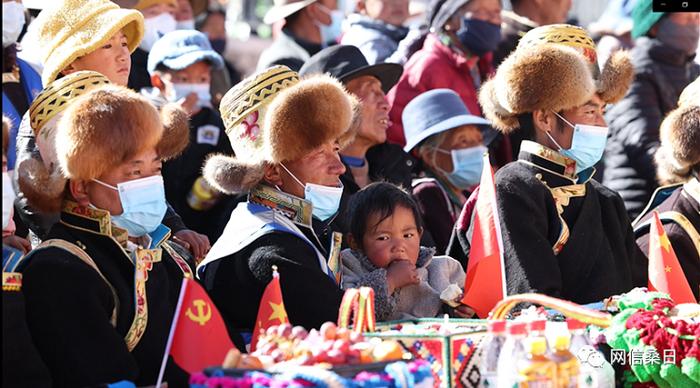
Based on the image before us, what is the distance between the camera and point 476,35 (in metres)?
8.10

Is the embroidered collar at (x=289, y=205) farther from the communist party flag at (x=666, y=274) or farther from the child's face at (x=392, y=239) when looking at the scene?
the communist party flag at (x=666, y=274)

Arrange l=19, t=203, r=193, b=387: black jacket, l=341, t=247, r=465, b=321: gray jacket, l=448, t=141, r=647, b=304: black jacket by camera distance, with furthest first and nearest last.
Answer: l=448, t=141, r=647, b=304: black jacket → l=341, t=247, r=465, b=321: gray jacket → l=19, t=203, r=193, b=387: black jacket

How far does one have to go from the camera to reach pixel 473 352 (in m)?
4.12

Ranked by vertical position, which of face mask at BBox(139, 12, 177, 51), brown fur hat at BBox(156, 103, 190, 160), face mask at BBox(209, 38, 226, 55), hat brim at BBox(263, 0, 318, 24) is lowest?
brown fur hat at BBox(156, 103, 190, 160)

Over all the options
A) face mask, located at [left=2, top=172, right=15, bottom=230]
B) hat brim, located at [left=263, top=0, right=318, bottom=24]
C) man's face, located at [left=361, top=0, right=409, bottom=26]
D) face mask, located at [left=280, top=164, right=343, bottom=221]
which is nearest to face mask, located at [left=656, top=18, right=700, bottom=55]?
man's face, located at [left=361, top=0, right=409, bottom=26]

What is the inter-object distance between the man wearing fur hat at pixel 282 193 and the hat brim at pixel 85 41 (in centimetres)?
64

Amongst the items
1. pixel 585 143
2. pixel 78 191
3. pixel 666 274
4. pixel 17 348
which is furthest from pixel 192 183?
pixel 17 348

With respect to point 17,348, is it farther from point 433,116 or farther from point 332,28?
point 332,28

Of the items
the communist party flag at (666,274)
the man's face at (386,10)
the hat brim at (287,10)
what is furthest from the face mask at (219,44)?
the communist party flag at (666,274)

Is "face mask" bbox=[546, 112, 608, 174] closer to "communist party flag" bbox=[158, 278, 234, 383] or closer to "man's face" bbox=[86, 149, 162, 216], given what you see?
"man's face" bbox=[86, 149, 162, 216]

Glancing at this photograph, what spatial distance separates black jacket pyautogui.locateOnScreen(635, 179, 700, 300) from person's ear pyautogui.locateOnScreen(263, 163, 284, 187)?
2.00 metres

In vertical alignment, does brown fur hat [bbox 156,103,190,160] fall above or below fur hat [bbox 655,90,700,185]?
above

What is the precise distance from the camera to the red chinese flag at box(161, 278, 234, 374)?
405 cm

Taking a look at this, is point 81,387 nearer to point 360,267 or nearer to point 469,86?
point 360,267
